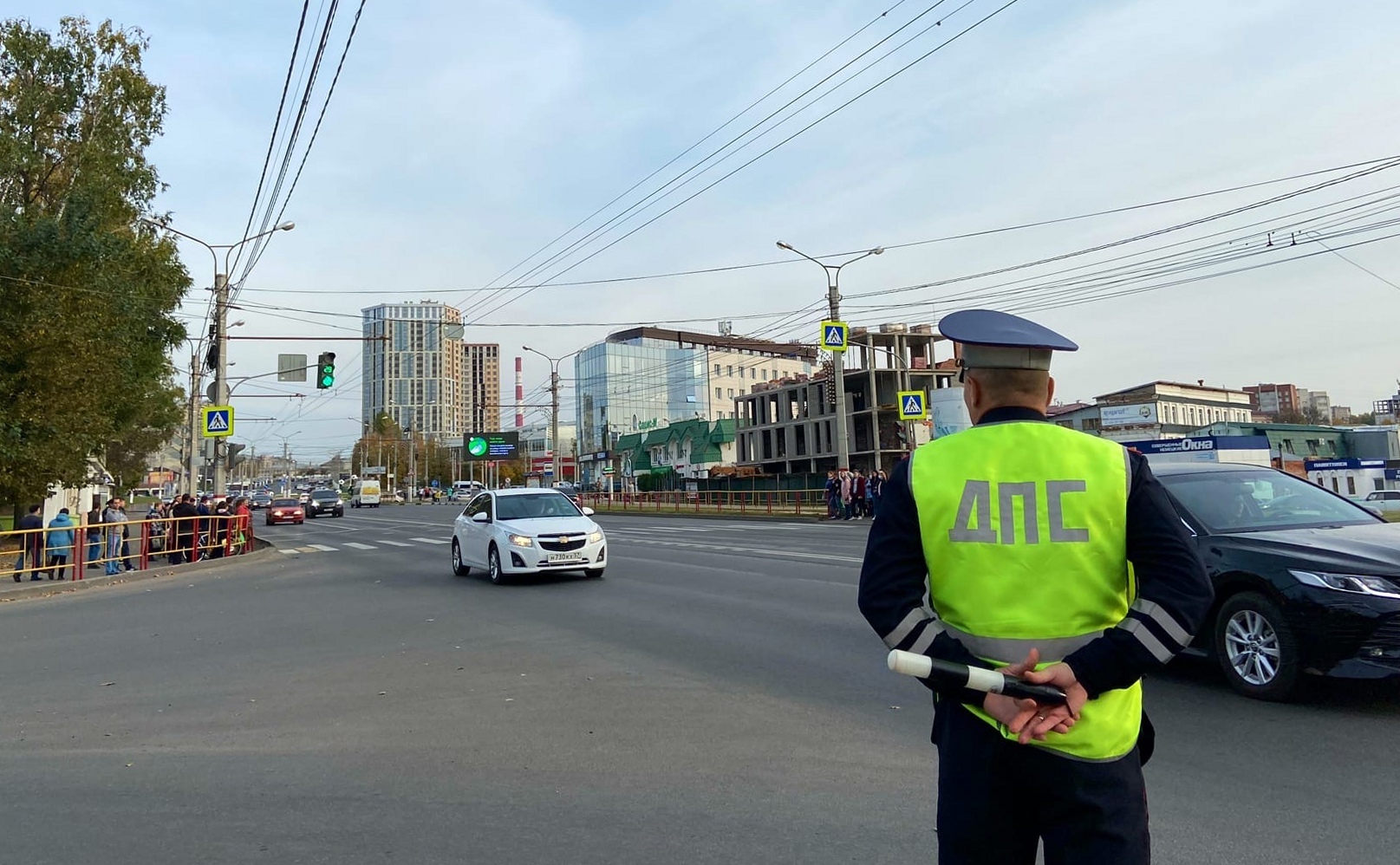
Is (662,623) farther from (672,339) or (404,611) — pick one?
(672,339)

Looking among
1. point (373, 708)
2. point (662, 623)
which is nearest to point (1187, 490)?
point (662, 623)

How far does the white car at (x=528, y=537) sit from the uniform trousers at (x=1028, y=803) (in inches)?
522

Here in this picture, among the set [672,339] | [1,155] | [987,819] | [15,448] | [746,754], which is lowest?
[746,754]

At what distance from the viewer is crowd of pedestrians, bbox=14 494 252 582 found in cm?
1841

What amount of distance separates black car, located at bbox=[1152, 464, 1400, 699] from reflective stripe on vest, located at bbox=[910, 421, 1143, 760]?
4.57 m

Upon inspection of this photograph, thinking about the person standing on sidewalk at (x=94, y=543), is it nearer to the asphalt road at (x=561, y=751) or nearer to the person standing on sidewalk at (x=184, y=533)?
the person standing on sidewalk at (x=184, y=533)

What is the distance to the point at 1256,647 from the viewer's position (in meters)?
6.34

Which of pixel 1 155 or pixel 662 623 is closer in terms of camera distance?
pixel 662 623

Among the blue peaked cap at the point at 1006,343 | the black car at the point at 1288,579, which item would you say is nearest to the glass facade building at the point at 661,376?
the black car at the point at 1288,579

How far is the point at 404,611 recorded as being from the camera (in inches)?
490

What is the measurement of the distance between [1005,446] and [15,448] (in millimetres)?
25085

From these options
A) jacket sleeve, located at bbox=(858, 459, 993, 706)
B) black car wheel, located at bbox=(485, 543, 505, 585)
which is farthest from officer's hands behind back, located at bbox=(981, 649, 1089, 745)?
black car wheel, located at bbox=(485, 543, 505, 585)

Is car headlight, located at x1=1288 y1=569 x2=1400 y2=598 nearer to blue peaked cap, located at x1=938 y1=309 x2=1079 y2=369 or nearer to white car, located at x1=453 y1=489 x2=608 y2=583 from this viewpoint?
blue peaked cap, located at x1=938 y1=309 x2=1079 y2=369

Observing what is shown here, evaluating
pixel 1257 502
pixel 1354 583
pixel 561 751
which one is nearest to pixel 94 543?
pixel 561 751
